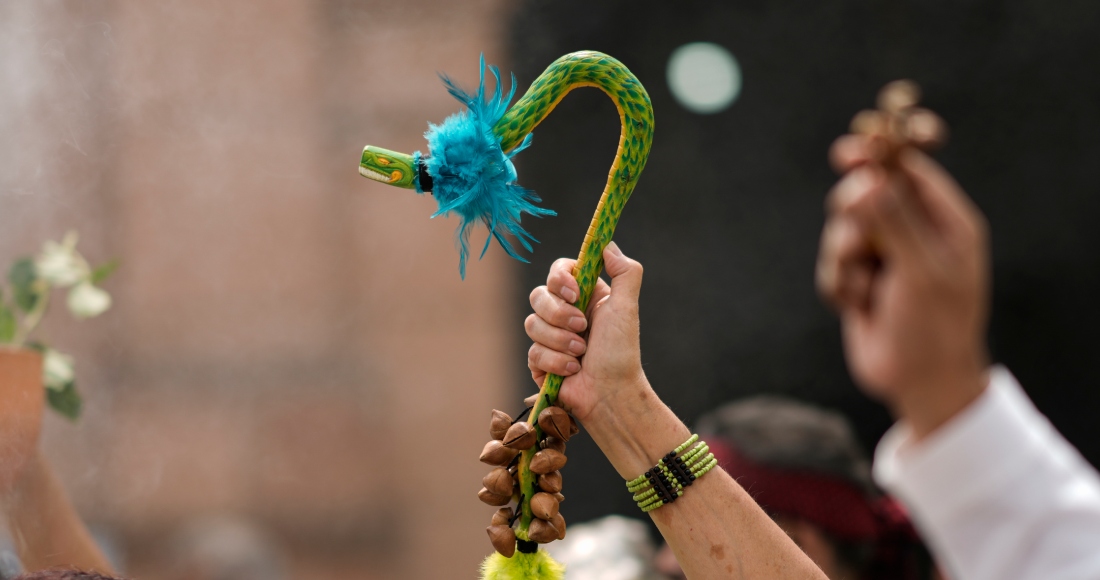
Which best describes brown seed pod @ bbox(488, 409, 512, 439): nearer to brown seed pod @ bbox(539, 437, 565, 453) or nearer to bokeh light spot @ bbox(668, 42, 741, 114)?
brown seed pod @ bbox(539, 437, 565, 453)

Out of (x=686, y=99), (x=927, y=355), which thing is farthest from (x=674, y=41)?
(x=927, y=355)

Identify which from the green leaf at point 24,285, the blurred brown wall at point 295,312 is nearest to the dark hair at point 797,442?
the blurred brown wall at point 295,312

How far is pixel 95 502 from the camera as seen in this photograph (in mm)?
2383

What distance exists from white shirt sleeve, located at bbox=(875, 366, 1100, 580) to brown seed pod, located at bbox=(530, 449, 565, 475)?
0.33 m

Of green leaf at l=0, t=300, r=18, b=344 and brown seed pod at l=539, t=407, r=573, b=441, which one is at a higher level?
green leaf at l=0, t=300, r=18, b=344

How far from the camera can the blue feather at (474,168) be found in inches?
30.2

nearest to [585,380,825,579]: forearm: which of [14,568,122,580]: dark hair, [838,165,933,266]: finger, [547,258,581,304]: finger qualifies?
[547,258,581,304]: finger

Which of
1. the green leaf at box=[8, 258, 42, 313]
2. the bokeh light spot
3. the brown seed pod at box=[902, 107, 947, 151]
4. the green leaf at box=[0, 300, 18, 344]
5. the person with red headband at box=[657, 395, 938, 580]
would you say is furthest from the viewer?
the bokeh light spot

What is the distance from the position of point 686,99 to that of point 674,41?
0.53 feet

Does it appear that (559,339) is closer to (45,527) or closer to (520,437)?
(520,437)

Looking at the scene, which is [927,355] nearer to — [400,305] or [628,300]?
[628,300]

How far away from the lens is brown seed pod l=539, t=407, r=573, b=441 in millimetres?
801

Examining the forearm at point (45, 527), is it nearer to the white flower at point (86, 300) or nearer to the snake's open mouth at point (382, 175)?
the white flower at point (86, 300)

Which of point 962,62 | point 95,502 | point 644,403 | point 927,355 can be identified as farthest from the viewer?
point 95,502
